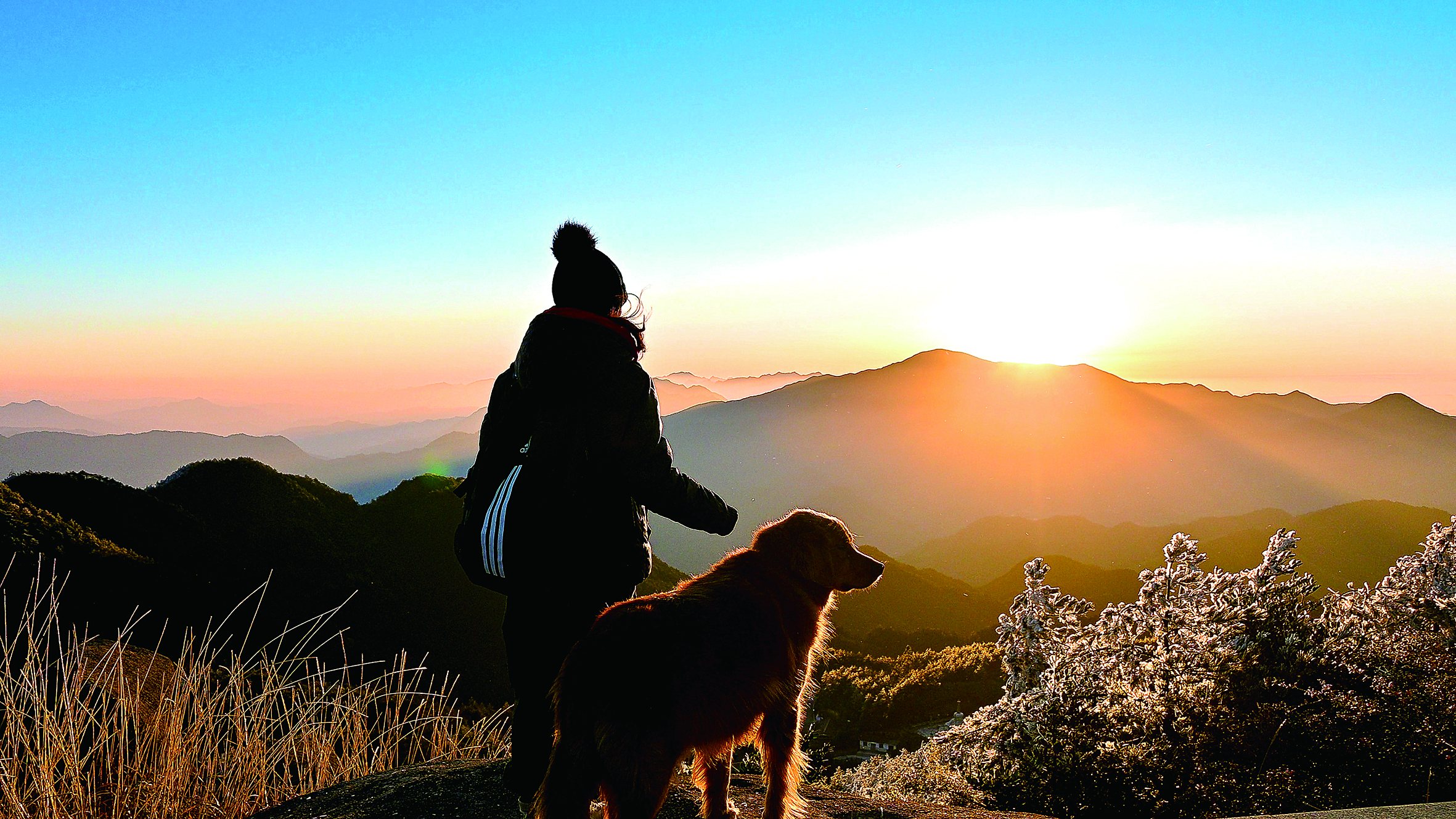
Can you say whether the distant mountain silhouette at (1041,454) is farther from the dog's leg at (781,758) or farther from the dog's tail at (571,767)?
the dog's tail at (571,767)

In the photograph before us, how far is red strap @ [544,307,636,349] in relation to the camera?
3395mm

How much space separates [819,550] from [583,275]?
1.69 meters

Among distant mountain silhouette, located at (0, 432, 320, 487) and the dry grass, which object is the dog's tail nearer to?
the dry grass

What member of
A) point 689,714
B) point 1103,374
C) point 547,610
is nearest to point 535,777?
point 547,610

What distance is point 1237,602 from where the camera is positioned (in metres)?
6.21

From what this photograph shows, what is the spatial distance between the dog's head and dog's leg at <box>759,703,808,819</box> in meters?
0.61

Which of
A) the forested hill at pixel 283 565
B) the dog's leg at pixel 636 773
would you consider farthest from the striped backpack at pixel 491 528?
the forested hill at pixel 283 565

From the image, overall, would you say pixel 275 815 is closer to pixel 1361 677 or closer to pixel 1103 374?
pixel 1361 677

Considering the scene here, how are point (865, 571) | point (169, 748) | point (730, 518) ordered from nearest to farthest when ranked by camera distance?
point (730, 518)
point (865, 571)
point (169, 748)

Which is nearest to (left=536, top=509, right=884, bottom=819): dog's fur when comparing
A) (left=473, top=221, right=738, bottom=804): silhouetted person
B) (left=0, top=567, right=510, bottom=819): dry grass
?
(left=473, top=221, right=738, bottom=804): silhouetted person

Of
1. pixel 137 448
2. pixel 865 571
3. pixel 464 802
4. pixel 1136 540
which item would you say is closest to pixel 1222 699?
pixel 865 571

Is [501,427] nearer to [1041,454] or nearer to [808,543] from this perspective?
[808,543]

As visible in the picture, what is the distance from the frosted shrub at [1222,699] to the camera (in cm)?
522

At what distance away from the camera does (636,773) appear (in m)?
2.82
